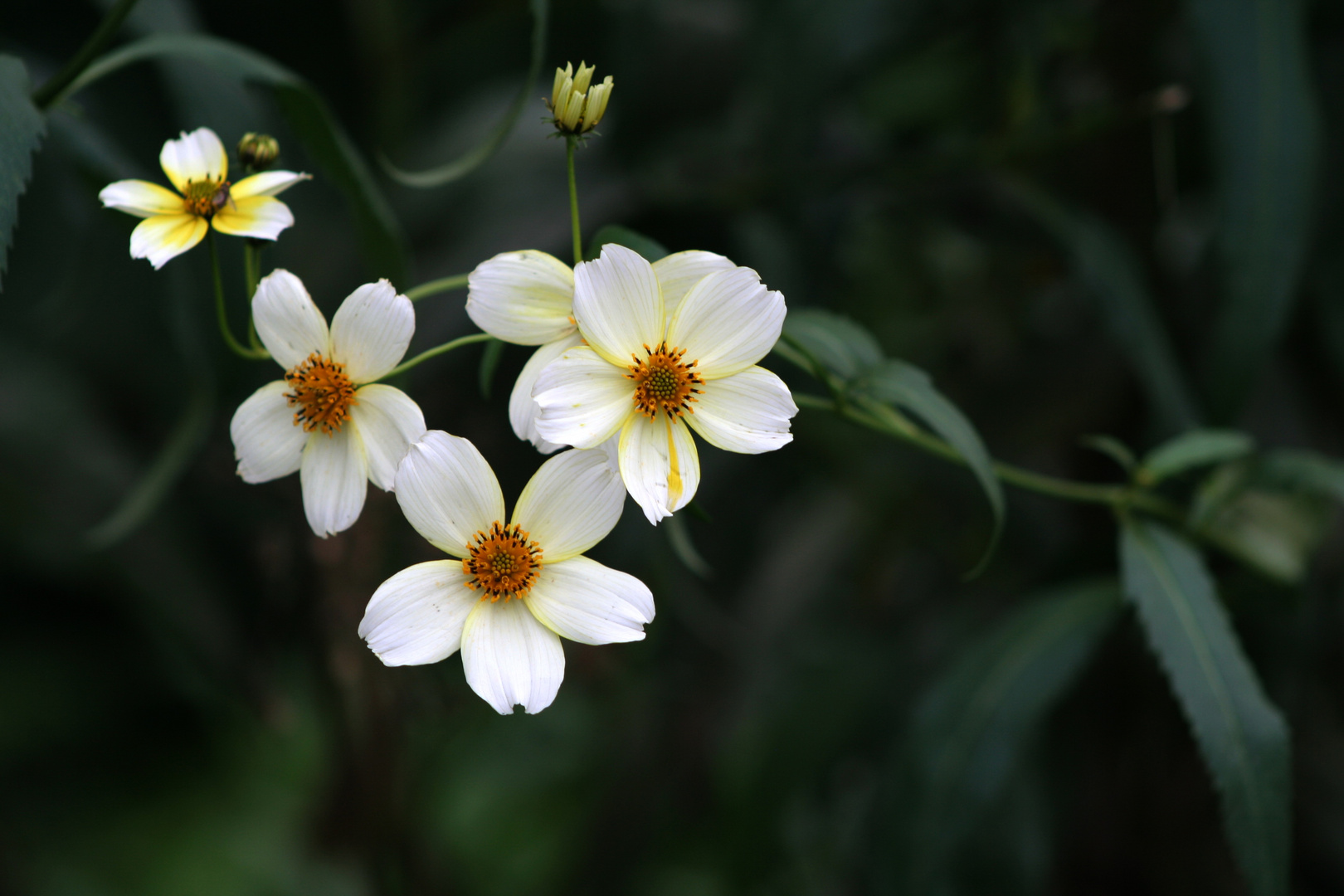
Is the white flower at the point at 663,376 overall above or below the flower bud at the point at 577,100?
below

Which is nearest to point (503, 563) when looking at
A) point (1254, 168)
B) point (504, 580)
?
point (504, 580)

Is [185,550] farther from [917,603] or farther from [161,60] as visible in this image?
[917,603]

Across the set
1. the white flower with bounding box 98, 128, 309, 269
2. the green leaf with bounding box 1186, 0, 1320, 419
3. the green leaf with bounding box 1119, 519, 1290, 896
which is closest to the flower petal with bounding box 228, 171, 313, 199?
the white flower with bounding box 98, 128, 309, 269

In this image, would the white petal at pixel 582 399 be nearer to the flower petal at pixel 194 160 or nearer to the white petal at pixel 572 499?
the white petal at pixel 572 499

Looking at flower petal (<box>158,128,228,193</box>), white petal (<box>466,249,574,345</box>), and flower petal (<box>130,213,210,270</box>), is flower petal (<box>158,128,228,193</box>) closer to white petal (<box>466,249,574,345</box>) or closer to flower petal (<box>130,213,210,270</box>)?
flower petal (<box>130,213,210,270</box>)

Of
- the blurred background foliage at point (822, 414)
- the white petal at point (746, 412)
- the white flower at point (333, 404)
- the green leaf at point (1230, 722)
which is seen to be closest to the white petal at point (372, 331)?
the white flower at point (333, 404)
